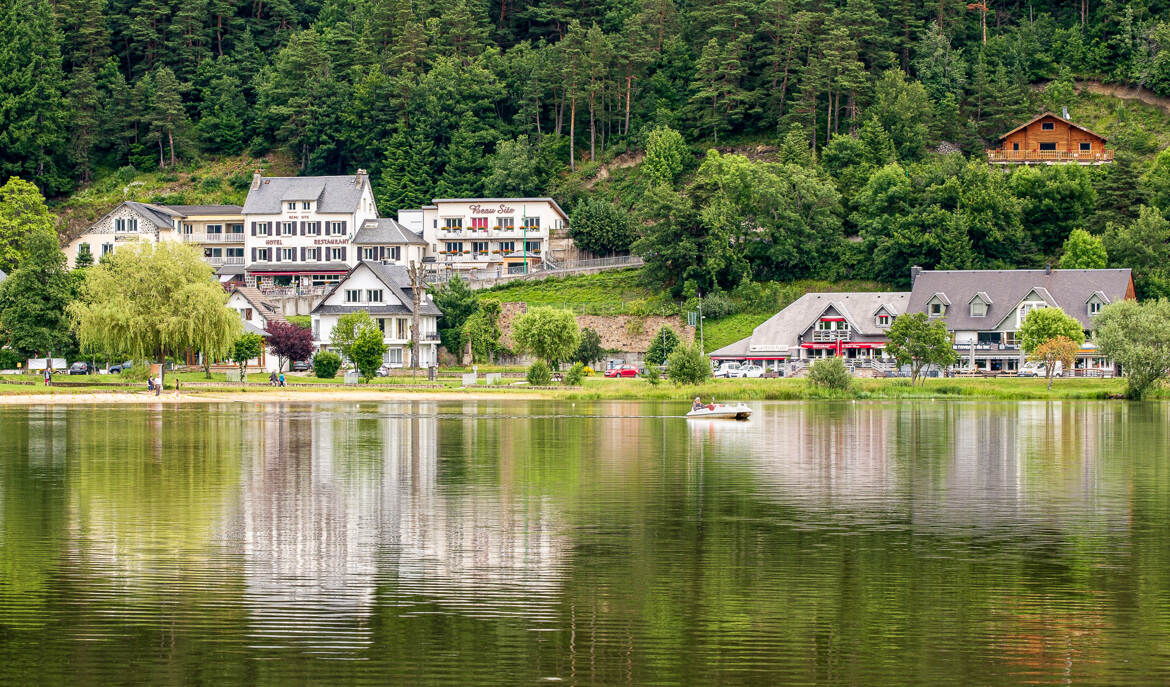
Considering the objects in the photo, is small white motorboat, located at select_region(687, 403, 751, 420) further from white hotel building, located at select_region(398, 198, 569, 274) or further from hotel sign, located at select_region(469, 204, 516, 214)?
hotel sign, located at select_region(469, 204, 516, 214)

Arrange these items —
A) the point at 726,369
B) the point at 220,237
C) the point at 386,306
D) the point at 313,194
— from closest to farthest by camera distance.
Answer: the point at 726,369 → the point at 386,306 → the point at 313,194 → the point at 220,237

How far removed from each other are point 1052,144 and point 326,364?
218 feet

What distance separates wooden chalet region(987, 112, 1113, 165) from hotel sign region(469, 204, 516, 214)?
43.0 metres

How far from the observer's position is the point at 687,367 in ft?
259

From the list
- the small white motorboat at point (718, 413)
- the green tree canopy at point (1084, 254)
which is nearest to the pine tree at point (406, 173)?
the green tree canopy at point (1084, 254)

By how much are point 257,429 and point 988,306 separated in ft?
205

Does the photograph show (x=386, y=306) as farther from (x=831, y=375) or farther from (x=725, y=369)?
(x=831, y=375)

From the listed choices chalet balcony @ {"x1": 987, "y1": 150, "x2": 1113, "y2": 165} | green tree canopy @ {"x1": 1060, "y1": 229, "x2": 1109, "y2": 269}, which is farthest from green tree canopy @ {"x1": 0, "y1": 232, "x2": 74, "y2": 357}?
chalet balcony @ {"x1": 987, "y1": 150, "x2": 1113, "y2": 165}

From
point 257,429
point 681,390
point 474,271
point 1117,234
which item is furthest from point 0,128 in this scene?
point 1117,234

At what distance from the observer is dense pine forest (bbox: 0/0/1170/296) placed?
103062 mm

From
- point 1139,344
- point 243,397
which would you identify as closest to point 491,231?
point 243,397

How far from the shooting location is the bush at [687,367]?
7893 centimetres

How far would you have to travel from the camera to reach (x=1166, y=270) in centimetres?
9631

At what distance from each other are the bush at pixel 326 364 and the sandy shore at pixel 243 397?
900 centimetres
